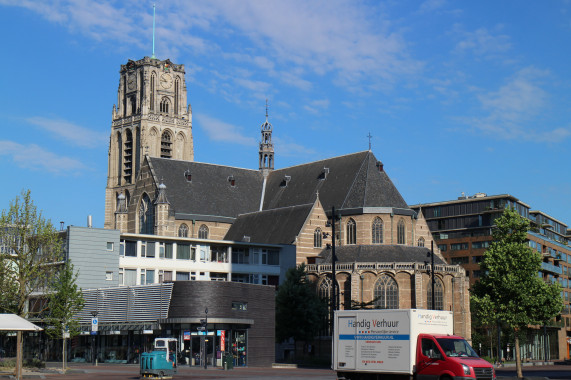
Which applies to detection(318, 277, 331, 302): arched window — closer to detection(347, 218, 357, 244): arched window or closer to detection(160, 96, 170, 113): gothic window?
detection(347, 218, 357, 244): arched window

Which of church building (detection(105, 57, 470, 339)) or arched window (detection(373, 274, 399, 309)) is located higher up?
church building (detection(105, 57, 470, 339))

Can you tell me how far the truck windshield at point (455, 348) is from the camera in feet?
88.7

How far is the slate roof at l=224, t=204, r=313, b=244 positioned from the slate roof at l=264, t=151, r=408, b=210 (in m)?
3.10

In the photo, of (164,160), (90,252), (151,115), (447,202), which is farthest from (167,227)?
(447,202)

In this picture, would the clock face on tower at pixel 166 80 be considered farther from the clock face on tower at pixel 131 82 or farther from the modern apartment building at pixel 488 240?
the modern apartment building at pixel 488 240

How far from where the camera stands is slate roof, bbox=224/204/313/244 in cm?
7462

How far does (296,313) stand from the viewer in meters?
61.7

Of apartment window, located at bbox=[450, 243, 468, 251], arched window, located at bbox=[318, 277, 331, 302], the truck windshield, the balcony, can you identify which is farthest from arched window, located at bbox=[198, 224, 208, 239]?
the truck windshield

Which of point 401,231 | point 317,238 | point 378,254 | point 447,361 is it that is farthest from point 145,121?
point 447,361

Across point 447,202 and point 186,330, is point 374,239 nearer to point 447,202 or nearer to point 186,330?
point 186,330

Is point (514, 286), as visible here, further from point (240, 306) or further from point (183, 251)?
point (183, 251)

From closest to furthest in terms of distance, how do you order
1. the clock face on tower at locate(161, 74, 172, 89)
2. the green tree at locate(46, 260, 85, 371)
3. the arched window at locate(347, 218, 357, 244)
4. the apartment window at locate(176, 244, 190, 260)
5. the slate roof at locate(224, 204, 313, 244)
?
the green tree at locate(46, 260, 85, 371) → the apartment window at locate(176, 244, 190, 260) → the slate roof at locate(224, 204, 313, 244) → the arched window at locate(347, 218, 357, 244) → the clock face on tower at locate(161, 74, 172, 89)

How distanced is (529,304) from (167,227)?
45.0 meters

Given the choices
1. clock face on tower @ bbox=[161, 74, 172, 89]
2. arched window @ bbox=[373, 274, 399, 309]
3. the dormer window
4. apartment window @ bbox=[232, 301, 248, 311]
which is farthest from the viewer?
clock face on tower @ bbox=[161, 74, 172, 89]
